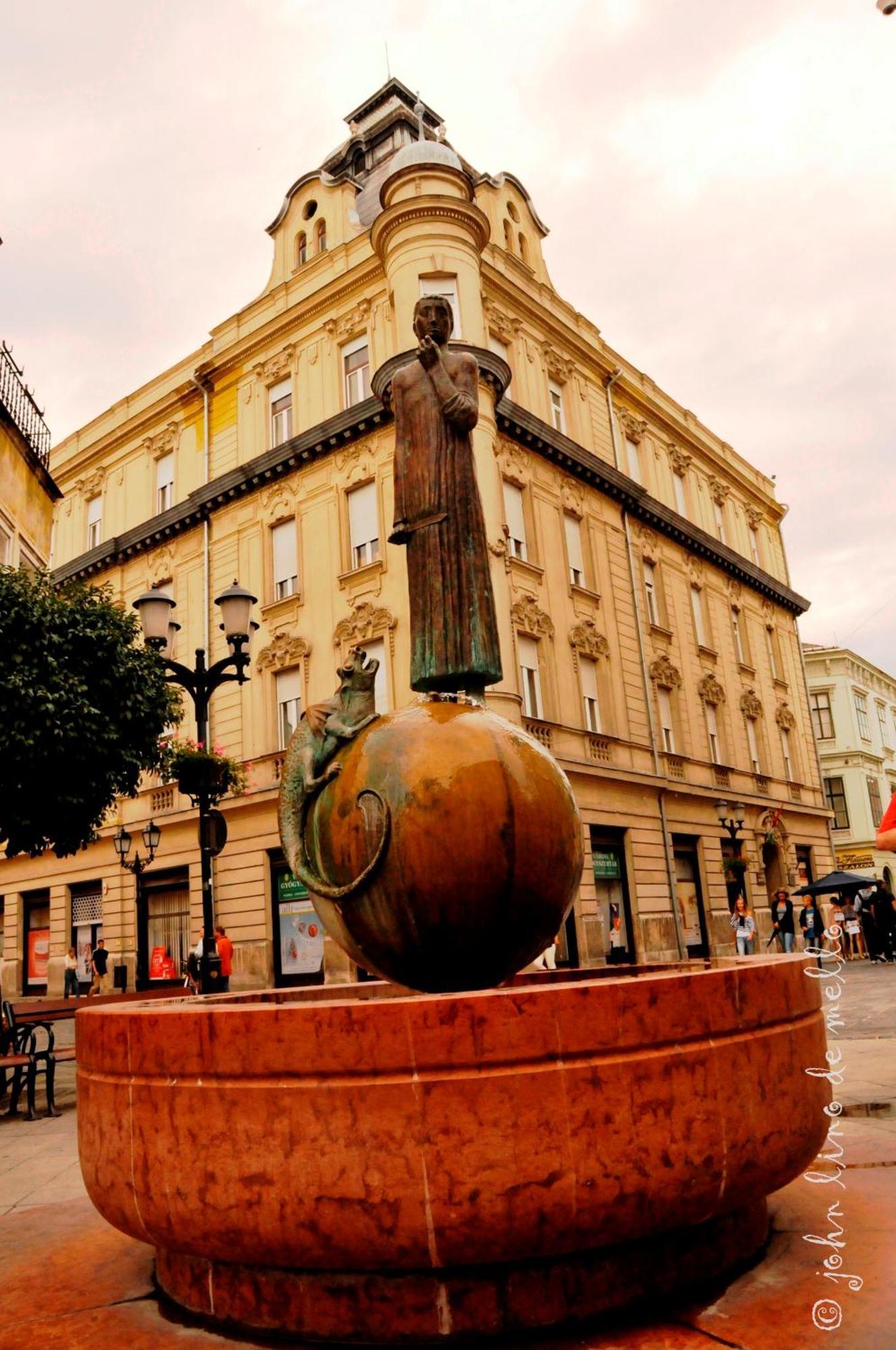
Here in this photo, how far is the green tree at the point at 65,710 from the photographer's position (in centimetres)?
1311

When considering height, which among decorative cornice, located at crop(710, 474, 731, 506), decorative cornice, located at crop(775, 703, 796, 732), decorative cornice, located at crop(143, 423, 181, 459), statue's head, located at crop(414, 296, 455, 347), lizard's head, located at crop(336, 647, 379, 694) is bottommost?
lizard's head, located at crop(336, 647, 379, 694)

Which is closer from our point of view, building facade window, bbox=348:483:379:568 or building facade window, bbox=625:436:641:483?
building facade window, bbox=348:483:379:568

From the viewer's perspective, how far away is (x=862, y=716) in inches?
1983

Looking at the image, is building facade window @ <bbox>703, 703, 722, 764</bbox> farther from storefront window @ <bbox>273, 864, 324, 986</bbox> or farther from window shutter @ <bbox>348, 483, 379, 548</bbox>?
storefront window @ <bbox>273, 864, 324, 986</bbox>

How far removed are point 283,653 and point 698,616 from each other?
12572mm

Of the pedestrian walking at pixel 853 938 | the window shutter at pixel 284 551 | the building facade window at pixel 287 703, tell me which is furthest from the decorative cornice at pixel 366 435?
the pedestrian walking at pixel 853 938

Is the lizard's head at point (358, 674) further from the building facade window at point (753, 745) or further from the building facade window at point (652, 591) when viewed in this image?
the building facade window at point (753, 745)

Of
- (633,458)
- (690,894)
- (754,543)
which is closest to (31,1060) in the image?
(690,894)

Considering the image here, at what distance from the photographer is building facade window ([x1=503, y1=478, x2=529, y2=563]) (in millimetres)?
21781

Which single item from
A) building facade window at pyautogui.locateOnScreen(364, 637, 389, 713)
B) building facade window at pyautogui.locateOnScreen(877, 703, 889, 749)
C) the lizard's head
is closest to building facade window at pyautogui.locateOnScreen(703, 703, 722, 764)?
building facade window at pyautogui.locateOnScreen(364, 637, 389, 713)

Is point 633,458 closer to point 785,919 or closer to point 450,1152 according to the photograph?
point 785,919

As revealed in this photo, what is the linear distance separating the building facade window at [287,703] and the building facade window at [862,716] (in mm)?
35430

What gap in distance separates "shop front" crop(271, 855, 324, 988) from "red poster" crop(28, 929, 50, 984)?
991cm

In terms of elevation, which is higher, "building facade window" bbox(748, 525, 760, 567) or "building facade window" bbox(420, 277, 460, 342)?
"building facade window" bbox(420, 277, 460, 342)
